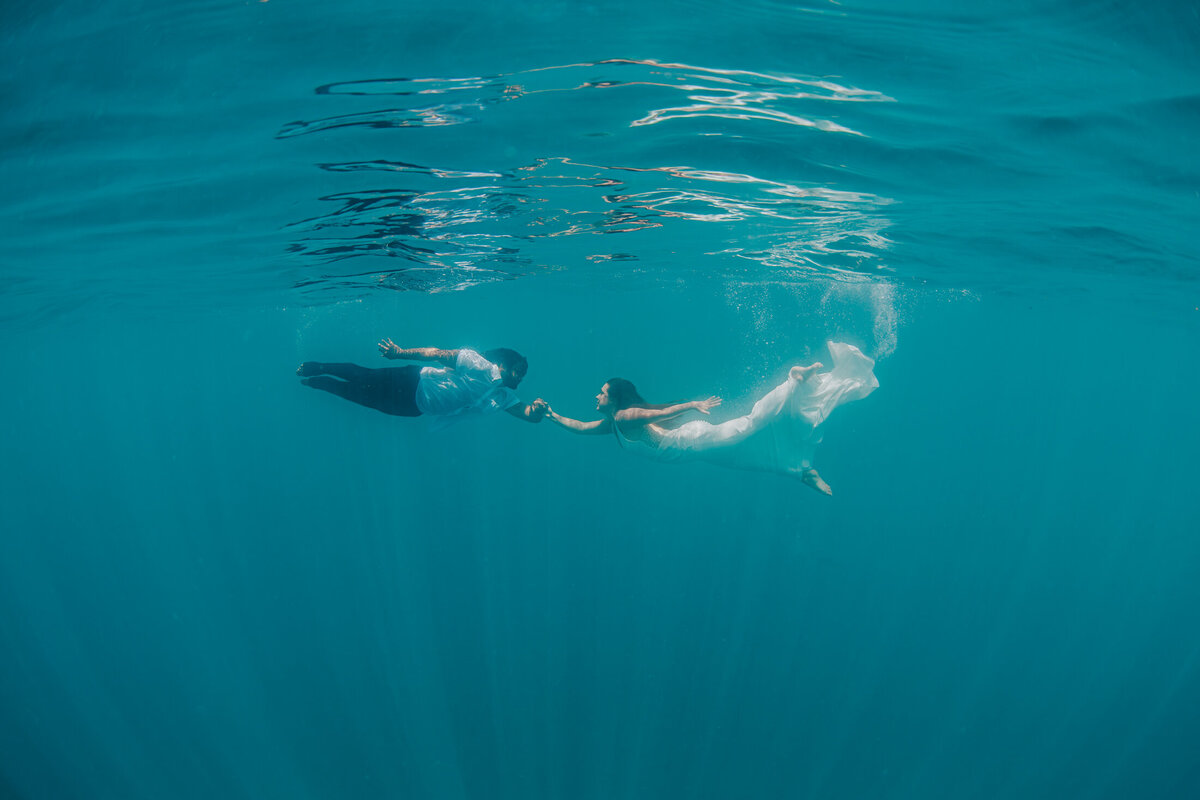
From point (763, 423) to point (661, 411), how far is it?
1754 mm

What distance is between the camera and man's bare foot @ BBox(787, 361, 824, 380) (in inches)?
340

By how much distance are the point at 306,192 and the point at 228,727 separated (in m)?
16.4

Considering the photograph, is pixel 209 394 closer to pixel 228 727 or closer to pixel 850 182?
pixel 228 727

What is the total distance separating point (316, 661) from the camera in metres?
23.4

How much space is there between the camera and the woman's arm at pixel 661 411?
26.9 feet

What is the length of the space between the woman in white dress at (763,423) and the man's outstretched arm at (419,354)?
1.68m

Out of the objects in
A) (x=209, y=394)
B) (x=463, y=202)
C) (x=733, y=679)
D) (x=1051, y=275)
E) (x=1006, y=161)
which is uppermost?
(x=1006, y=161)

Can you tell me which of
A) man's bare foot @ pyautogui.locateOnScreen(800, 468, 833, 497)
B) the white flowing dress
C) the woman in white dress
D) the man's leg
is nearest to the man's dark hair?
the woman in white dress

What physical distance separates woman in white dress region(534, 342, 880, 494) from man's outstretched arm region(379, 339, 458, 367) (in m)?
1.68

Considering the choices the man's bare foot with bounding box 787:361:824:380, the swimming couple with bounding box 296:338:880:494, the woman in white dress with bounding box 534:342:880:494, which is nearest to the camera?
A: the man's bare foot with bounding box 787:361:824:380

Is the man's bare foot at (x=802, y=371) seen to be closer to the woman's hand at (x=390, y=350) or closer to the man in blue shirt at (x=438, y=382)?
the man in blue shirt at (x=438, y=382)

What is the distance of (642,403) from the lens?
9.32 metres

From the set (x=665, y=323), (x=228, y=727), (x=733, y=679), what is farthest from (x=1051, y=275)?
(x=665, y=323)

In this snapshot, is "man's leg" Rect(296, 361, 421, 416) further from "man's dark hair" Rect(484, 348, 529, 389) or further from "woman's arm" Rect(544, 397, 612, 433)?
"woman's arm" Rect(544, 397, 612, 433)
